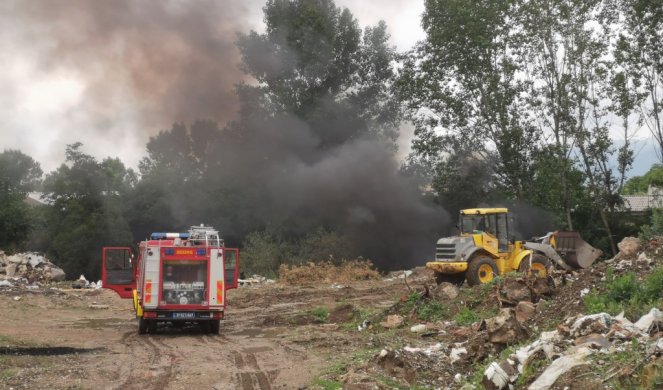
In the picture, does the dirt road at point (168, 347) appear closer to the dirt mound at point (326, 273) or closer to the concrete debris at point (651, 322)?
the concrete debris at point (651, 322)

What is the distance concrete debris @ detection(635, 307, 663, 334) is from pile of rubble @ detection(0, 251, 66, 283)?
29.7 m

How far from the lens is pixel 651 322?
7.62 metres

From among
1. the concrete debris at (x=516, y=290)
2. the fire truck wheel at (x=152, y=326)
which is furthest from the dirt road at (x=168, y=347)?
the concrete debris at (x=516, y=290)

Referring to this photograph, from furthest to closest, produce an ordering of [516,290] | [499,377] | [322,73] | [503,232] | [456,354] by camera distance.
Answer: [322,73], [503,232], [516,290], [456,354], [499,377]

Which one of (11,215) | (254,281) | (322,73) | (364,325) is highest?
(322,73)

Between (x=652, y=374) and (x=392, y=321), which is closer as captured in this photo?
(x=652, y=374)

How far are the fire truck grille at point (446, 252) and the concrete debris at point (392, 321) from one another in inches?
190

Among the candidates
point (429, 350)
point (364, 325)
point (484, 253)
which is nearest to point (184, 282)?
point (364, 325)

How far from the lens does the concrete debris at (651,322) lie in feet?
24.6

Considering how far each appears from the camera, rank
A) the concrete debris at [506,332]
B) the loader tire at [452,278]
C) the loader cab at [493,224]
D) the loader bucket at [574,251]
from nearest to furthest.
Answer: the concrete debris at [506,332] → the loader cab at [493,224] → the loader tire at [452,278] → the loader bucket at [574,251]

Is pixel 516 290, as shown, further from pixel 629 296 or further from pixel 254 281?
pixel 254 281

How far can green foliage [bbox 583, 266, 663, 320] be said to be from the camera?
908cm

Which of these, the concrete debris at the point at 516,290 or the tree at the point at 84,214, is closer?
the concrete debris at the point at 516,290

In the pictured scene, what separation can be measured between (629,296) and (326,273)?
75.3 feet
